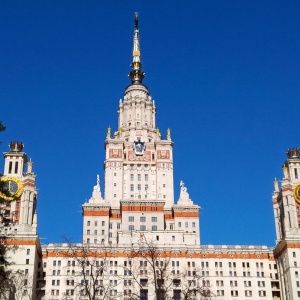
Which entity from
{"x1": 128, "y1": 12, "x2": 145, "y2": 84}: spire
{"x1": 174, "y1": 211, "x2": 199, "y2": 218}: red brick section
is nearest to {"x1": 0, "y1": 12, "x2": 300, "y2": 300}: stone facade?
{"x1": 174, "y1": 211, "x2": 199, "y2": 218}: red brick section

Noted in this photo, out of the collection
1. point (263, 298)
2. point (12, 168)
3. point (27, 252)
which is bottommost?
point (263, 298)

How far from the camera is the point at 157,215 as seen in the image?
149m

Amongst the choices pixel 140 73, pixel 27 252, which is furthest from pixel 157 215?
pixel 140 73

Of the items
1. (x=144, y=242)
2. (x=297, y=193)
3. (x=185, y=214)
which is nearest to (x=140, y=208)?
(x=185, y=214)

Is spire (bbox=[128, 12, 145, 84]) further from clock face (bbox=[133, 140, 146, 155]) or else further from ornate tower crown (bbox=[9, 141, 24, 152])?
ornate tower crown (bbox=[9, 141, 24, 152])

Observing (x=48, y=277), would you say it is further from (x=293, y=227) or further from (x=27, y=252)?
(x=293, y=227)

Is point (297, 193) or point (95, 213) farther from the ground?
point (95, 213)

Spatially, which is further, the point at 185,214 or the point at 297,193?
the point at 185,214

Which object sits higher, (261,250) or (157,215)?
(157,215)

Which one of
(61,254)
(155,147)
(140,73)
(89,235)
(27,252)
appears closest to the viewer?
(27,252)

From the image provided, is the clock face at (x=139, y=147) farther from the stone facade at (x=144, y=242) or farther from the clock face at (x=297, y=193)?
the clock face at (x=297, y=193)

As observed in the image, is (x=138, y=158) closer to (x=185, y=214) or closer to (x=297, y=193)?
(x=185, y=214)

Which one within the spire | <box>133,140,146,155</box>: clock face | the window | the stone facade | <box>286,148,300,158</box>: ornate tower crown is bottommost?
the window

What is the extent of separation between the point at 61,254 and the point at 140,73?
75286 mm
